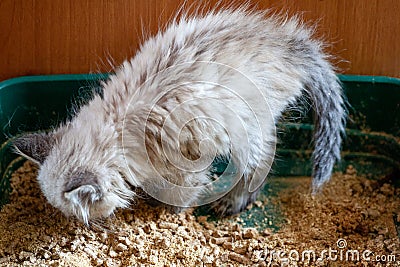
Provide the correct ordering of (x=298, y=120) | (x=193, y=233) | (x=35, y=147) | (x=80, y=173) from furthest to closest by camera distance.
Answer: (x=298, y=120) < (x=193, y=233) < (x=35, y=147) < (x=80, y=173)

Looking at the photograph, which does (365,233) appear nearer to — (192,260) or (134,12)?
(192,260)

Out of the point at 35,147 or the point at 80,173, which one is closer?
the point at 80,173

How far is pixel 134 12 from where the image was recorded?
248 centimetres

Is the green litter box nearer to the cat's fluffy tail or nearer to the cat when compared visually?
the cat's fluffy tail

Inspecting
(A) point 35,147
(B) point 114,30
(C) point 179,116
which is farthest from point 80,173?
(B) point 114,30

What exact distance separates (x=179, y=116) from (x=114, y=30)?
0.72 m

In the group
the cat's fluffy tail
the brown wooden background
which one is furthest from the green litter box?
the cat's fluffy tail

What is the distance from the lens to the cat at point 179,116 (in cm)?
196

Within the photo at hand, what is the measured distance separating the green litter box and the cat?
33 centimetres

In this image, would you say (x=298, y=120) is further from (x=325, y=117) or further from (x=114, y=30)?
(x=114, y=30)

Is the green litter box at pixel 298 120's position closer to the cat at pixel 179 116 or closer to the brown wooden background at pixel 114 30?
the brown wooden background at pixel 114 30

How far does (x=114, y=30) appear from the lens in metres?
2.50

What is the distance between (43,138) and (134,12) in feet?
2.37

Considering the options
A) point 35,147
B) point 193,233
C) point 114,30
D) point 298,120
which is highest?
point 114,30
